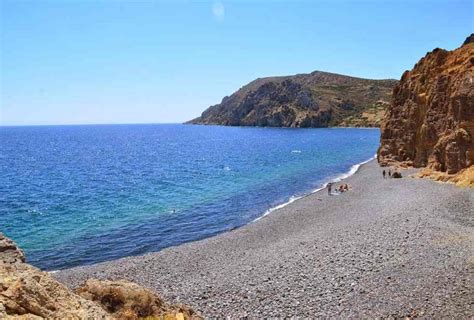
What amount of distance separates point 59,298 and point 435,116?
A: 4723 cm

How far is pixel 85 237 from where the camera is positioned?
102 feet

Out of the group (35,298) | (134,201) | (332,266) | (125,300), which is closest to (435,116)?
(332,266)

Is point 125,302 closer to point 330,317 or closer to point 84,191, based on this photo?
point 330,317

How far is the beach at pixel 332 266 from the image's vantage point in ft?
49.1

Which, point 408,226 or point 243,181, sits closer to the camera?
point 408,226

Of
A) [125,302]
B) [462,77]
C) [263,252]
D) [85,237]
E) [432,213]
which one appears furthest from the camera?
[462,77]

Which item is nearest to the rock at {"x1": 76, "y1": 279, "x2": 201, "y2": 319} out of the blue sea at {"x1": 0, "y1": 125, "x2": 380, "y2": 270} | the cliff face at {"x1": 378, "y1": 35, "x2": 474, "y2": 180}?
the blue sea at {"x1": 0, "y1": 125, "x2": 380, "y2": 270}

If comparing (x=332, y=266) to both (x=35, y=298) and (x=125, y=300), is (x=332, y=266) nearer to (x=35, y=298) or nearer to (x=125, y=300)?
(x=125, y=300)

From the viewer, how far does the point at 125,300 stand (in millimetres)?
8938

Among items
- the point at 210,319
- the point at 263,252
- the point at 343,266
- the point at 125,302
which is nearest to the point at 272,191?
the point at 263,252

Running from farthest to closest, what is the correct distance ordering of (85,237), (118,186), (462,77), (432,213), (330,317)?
(118,186)
(462,77)
(85,237)
(432,213)
(330,317)

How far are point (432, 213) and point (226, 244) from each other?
46.4 feet

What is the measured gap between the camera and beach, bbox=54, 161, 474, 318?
1496cm

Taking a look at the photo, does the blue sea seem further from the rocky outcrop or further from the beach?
the rocky outcrop
